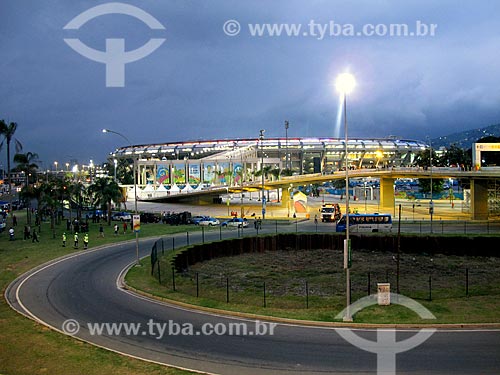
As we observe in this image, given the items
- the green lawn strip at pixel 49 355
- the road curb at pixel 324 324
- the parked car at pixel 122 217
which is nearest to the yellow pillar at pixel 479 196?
the parked car at pixel 122 217

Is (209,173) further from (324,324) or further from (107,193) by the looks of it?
(324,324)

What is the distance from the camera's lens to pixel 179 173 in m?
123

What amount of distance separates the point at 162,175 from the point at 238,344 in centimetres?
10978

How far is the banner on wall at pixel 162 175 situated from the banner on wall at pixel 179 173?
6.77 feet

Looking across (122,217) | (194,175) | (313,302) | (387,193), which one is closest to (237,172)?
(194,175)

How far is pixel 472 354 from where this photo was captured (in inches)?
588

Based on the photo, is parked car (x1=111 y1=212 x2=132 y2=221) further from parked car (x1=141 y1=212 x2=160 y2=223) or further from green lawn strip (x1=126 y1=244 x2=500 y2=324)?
green lawn strip (x1=126 y1=244 x2=500 y2=324)

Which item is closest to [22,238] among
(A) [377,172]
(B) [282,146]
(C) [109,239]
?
→ (C) [109,239]

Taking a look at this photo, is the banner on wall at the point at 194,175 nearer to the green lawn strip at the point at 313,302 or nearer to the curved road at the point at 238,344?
the green lawn strip at the point at 313,302

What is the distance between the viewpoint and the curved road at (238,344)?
14.2 m

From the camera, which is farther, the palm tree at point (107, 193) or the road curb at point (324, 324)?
the palm tree at point (107, 193)

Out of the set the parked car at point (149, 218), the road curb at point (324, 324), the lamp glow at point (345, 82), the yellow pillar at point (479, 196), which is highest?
the lamp glow at point (345, 82)

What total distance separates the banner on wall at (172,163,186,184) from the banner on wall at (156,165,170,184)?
2063 millimetres

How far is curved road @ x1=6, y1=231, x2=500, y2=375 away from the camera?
558 inches
